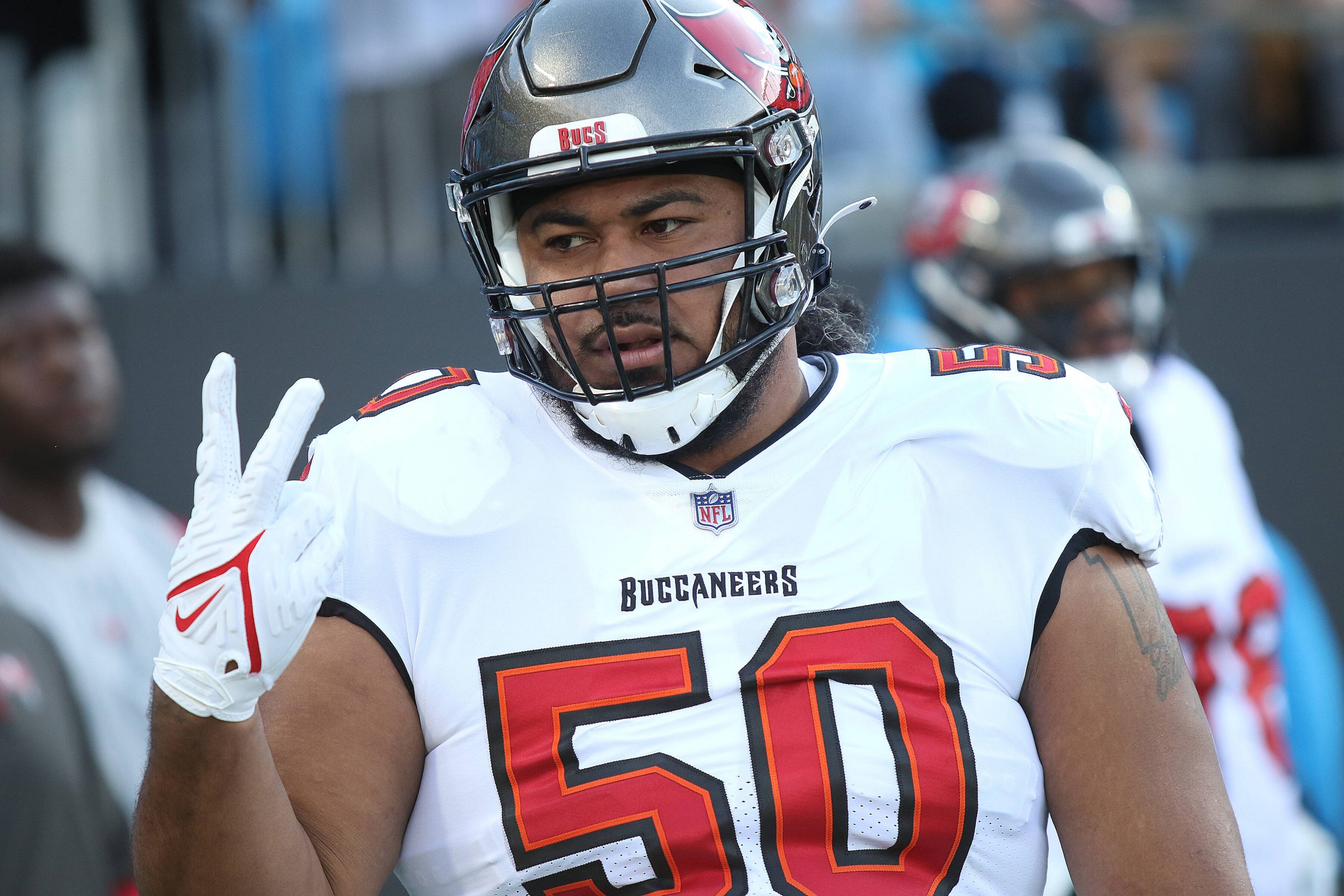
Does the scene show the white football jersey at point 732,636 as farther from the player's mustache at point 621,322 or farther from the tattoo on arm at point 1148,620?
the player's mustache at point 621,322

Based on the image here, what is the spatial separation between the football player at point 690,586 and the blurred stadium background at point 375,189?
89.3 inches

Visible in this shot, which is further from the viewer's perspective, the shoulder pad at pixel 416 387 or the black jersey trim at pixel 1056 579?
the shoulder pad at pixel 416 387

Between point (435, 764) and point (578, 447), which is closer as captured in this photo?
point (435, 764)

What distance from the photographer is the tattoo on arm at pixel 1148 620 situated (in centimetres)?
165

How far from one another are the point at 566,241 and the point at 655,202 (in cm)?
12

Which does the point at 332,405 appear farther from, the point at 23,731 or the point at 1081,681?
the point at 1081,681

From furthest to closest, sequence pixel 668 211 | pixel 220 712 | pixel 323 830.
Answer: pixel 668 211 → pixel 323 830 → pixel 220 712

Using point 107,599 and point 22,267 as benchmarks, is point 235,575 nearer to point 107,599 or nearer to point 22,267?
point 107,599

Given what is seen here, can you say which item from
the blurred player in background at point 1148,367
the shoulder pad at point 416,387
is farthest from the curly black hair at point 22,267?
the shoulder pad at point 416,387

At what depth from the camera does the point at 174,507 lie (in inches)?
159

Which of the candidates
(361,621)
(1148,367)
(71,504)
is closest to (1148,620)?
(361,621)

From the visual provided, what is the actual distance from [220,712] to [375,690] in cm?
25

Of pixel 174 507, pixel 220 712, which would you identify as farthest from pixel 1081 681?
pixel 174 507

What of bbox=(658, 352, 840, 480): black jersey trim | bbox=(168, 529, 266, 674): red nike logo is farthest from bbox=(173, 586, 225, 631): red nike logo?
bbox=(658, 352, 840, 480): black jersey trim
